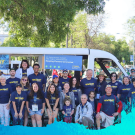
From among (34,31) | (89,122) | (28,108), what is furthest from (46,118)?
(34,31)

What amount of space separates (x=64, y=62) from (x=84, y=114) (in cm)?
182

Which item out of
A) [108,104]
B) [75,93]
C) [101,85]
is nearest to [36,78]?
[75,93]

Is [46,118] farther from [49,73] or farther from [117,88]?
[117,88]

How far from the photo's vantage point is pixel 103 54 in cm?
614

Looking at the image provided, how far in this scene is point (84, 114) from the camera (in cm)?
491

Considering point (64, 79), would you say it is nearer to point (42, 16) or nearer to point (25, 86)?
point (25, 86)

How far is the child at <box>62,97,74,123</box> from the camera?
5.04 m

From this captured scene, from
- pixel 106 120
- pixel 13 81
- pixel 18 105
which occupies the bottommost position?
pixel 106 120

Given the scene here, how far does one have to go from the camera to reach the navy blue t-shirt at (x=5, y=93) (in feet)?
16.6

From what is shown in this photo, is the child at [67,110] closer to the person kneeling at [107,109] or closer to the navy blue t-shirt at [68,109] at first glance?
the navy blue t-shirt at [68,109]

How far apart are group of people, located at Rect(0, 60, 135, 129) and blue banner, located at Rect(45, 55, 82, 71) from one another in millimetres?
570

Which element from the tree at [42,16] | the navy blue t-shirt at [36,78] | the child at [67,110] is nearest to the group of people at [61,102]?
the child at [67,110]

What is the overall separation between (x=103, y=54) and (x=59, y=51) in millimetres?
1420

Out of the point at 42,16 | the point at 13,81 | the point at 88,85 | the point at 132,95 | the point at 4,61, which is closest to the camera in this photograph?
the point at 132,95
